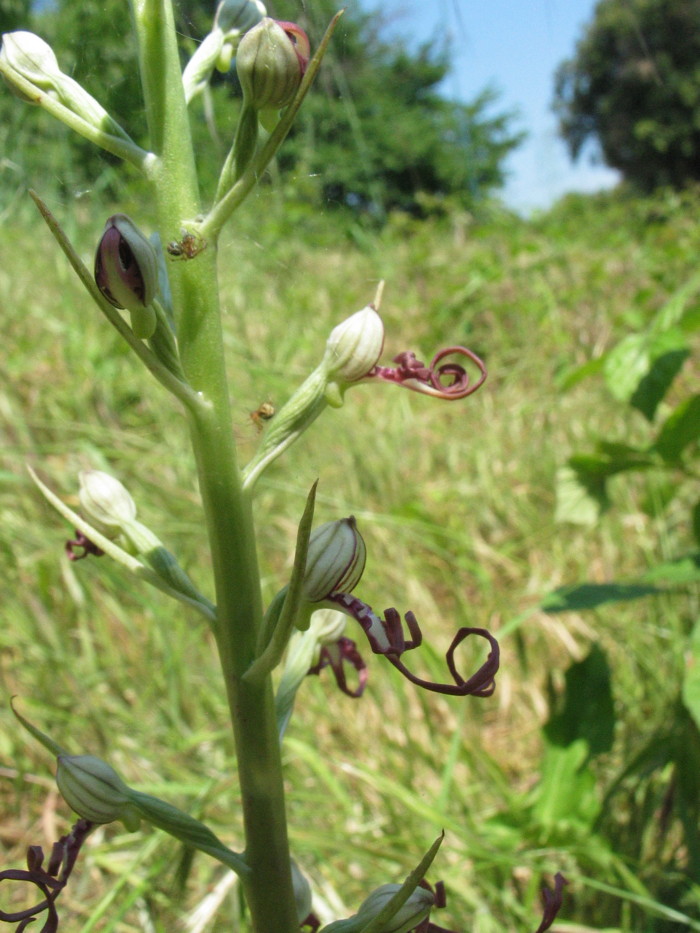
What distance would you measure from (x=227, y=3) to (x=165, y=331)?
0.48 metres

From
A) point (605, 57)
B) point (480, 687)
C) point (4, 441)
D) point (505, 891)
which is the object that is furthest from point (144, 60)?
point (605, 57)

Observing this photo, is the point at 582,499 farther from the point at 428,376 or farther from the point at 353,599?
the point at 353,599

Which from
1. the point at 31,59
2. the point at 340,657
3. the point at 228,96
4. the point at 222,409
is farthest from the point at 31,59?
the point at 340,657

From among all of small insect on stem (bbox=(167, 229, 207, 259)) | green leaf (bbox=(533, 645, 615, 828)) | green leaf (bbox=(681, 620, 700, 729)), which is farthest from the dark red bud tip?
green leaf (bbox=(533, 645, 615, 828))

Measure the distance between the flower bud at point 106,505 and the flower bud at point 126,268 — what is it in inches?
11.2

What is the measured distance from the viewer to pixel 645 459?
1.62 meters

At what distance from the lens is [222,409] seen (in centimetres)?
94

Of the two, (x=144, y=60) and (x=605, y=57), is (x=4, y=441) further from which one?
(x=605, y=57)

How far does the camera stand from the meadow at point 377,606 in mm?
1624

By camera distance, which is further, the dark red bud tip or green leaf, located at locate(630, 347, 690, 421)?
green leaf, located at locate(630, 347, 690, 421)

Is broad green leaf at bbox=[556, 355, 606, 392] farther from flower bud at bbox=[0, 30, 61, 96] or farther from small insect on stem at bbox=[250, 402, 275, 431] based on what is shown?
flower bud at bbox=[0, 30, 61, 96]

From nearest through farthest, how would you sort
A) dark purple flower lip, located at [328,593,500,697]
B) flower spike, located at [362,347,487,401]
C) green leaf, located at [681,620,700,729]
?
dark purple flower lip, located at [328,593,500,697], flower spike, located at [362,347,487,401], green leaf, located at [681,620,700,729]

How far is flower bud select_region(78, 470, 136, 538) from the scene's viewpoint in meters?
1.06

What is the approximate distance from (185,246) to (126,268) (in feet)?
0.25
